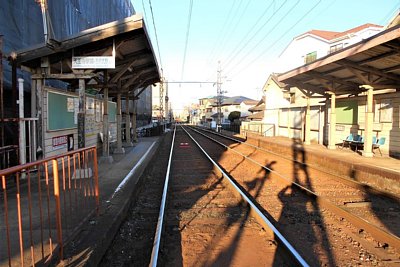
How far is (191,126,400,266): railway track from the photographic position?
4902mm

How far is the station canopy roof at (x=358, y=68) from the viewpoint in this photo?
994cm

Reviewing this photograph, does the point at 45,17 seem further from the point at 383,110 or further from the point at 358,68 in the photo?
the point at 383,110

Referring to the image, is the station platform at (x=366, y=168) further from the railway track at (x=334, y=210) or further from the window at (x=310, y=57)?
the window at (x=310, y=57)

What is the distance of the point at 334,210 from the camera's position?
6.77 metres

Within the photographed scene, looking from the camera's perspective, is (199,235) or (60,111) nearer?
(199,235)

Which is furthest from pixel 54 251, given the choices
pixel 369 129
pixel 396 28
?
pixel 369 129

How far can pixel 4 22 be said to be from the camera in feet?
28.2

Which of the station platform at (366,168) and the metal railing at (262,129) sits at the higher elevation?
the metal railing at (262,129)

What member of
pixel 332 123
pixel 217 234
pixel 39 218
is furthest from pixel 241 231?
pixel 332 123

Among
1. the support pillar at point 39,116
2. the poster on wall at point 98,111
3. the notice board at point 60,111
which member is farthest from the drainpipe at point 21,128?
the poster on wall at point 98,111

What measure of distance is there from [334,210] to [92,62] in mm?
7043

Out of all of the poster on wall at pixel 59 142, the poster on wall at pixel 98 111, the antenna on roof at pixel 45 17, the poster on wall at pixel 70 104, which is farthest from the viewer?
the poster on wall at pixel 98 111

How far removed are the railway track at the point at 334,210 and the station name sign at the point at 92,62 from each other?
202 inches

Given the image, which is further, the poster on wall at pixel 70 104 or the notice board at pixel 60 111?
the poster on wall at pixel 70 104
